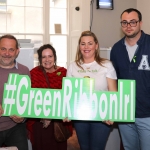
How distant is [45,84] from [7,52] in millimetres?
414

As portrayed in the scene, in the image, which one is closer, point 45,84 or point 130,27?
point 130,27

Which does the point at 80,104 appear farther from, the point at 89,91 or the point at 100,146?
the point at 100,146

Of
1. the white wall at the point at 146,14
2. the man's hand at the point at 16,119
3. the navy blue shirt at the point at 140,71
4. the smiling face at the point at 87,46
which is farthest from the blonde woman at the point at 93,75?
the white wall at the point at 146,14

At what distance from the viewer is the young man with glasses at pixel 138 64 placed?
5.94 ft

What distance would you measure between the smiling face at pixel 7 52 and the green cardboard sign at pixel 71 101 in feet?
0.68

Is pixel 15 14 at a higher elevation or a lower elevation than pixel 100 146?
higher

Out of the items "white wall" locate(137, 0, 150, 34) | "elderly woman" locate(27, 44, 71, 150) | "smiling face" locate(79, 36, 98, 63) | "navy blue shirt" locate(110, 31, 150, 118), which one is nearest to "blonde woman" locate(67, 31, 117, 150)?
"smiling face" locate(79, 36, 98, 63)

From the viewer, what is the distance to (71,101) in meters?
1.76

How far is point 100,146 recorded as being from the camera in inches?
73.3

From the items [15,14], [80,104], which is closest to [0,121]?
[80,104]

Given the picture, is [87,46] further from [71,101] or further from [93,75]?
[71,101]

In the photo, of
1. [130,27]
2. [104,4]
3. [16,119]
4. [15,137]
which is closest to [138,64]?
[130,27]

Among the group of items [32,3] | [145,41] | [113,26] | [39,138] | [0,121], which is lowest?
[39,138]

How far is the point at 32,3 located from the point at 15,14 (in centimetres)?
36
